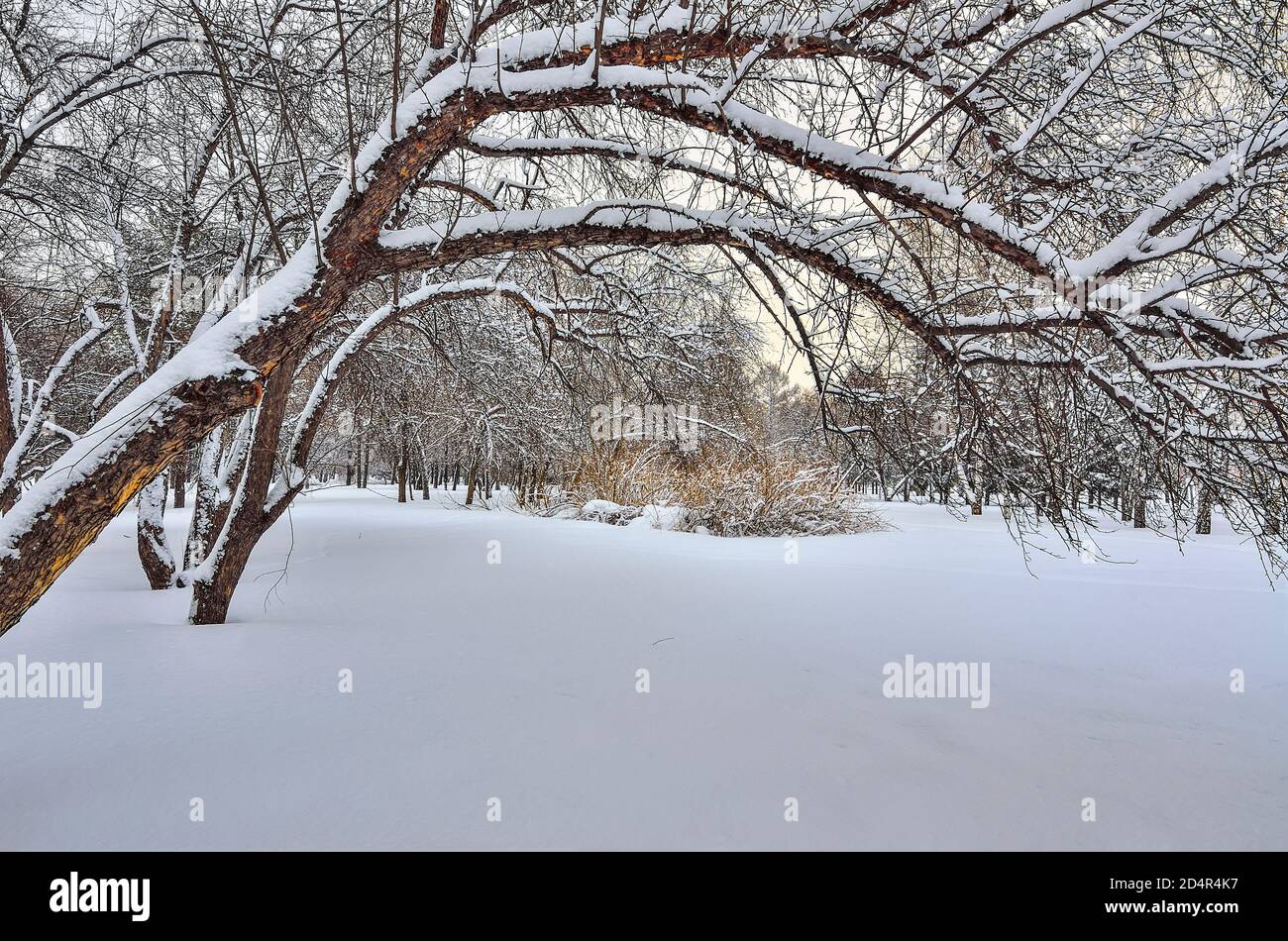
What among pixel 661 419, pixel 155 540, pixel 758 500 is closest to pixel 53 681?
pixel 155 540

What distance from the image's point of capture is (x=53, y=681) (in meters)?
2.34

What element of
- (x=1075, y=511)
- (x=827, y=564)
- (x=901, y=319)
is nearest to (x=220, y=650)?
(x=901, y=319)

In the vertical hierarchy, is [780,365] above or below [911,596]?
above

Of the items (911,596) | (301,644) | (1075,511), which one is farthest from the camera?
(911,596)

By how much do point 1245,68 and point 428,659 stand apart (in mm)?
4553

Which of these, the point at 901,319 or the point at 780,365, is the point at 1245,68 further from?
the point at 780,365

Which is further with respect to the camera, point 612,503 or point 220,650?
point 612,503

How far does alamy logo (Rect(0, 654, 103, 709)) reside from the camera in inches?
87.5
